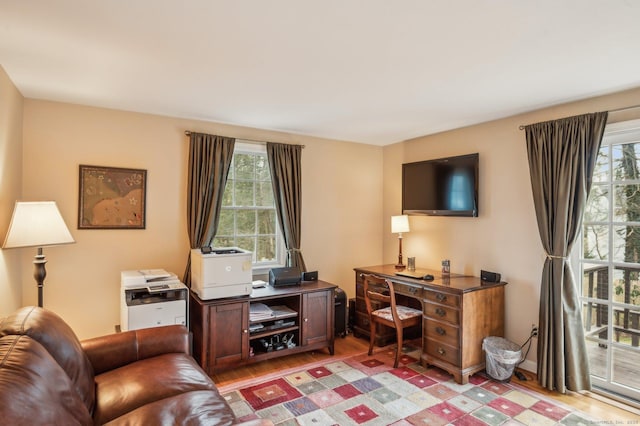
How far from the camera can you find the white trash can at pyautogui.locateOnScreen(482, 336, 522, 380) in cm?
300

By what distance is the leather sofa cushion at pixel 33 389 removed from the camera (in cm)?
121

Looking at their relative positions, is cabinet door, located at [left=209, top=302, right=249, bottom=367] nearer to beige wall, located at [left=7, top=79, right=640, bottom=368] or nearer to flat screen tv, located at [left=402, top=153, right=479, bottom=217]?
beige wall, located at [left=7, top=79, right=640, bottom=368]

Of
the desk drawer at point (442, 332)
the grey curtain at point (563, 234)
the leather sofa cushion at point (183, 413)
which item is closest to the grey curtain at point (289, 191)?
the desk drawer at point (442, 332)

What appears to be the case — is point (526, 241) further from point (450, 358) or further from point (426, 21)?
point (426, 21)

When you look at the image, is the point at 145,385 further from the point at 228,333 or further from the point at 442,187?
the point at 442,187

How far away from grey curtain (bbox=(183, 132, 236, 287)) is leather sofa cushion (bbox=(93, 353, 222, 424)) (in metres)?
1.31

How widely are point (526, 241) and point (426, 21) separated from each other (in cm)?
238

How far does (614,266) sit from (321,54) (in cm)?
281

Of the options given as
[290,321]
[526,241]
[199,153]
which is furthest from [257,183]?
[526,241]

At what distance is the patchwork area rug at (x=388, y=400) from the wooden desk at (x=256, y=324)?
266 mm

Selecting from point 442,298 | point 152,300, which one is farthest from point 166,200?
point 442,298

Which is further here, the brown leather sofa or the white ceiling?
the white ceiling

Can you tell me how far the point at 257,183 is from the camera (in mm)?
4004

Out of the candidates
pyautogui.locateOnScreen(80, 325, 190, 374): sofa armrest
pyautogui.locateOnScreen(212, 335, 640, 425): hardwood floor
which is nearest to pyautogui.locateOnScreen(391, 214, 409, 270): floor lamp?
pyautogui.locateOnScreen(212, 335, 640, 425): hardwood floor
